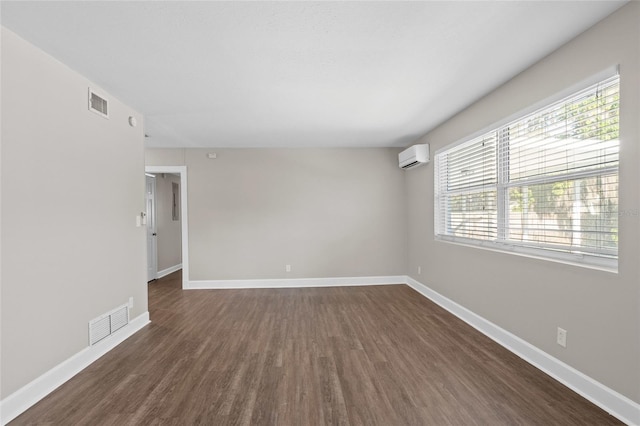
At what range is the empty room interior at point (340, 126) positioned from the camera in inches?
70.1

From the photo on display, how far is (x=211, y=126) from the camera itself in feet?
12.9

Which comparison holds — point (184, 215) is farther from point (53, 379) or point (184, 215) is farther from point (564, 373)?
point (564, 373)

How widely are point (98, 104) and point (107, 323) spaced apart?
207 centimetres

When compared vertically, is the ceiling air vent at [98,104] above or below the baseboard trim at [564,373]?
above

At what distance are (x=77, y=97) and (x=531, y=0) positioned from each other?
3373mm

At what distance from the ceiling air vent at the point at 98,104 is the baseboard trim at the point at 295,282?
3.21 meters

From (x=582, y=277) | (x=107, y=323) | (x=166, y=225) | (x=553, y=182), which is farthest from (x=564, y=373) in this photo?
(x=166, y=225)

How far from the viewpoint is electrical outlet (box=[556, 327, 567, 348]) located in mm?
2124

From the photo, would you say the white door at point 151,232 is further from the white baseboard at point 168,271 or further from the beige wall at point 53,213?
the beige wall at point 53,213

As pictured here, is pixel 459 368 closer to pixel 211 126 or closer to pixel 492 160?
pixel 492 160

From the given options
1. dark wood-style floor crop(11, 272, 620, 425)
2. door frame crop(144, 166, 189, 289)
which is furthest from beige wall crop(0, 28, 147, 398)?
door frame crop(144, 166, 189, 289)

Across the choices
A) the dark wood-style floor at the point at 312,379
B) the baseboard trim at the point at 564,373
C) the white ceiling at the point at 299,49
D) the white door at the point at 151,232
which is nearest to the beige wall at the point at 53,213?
the white ceiling at the point at 299,49

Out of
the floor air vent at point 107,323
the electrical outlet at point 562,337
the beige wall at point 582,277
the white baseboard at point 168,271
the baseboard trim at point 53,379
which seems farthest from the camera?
the white baseboard at point 168,271

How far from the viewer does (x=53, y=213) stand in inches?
84.7
